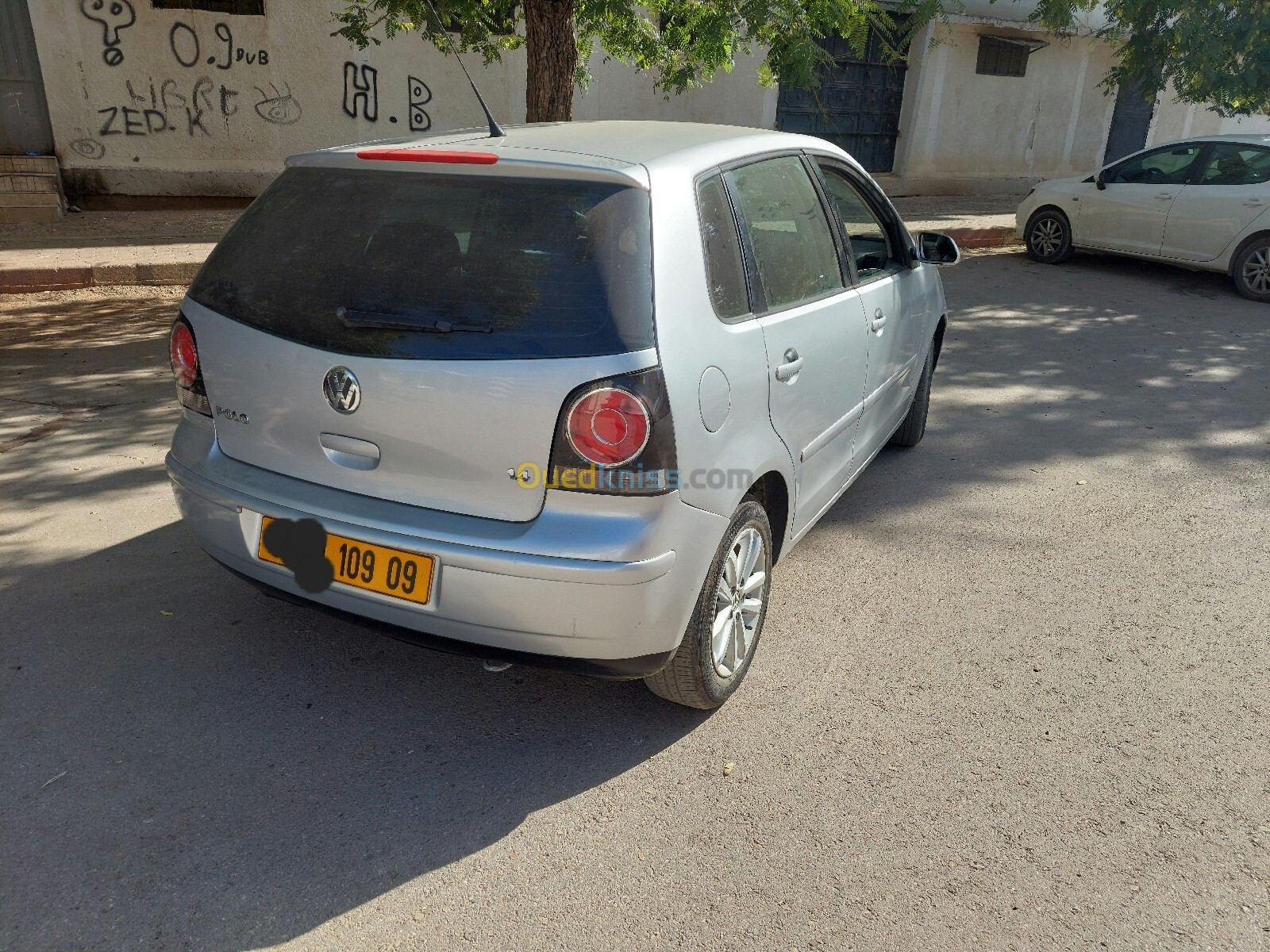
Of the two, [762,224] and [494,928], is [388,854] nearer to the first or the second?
[494,928]

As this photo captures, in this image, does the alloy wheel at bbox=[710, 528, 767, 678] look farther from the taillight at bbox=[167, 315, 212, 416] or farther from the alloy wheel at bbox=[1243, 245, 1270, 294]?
the alloy wheel at bbox=[1243, 245, 1270, 294]

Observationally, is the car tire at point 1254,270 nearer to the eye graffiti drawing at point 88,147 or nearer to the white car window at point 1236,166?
the white car window at point 1236,166

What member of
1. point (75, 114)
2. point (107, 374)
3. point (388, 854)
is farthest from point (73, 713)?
point (75, 114)

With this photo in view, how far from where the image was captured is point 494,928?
7.75 feet

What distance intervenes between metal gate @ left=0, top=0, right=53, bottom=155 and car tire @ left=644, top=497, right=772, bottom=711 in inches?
452

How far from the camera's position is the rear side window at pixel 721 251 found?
290 centimetres

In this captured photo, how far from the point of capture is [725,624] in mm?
3137

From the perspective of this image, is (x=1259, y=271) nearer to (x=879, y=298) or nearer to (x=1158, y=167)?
(x=1158, y=167)

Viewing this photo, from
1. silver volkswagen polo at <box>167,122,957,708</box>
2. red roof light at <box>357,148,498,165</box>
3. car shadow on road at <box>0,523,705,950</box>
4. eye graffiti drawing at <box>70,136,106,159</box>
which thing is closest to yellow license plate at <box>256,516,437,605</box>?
silver volkswagen polo at <box>167,122,957,708</box>

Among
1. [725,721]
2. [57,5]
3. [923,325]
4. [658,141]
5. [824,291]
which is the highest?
[57,5]

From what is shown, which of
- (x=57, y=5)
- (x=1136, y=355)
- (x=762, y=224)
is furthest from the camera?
(x=57, y=5)

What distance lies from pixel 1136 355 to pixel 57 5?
1140 cm

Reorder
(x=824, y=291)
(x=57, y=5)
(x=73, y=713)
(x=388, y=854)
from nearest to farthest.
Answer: (x=388, y=854) → (x=73, y=713) → (x=824, y=291) → (x=57, y=5)

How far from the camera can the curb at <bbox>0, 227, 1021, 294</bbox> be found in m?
8.45
